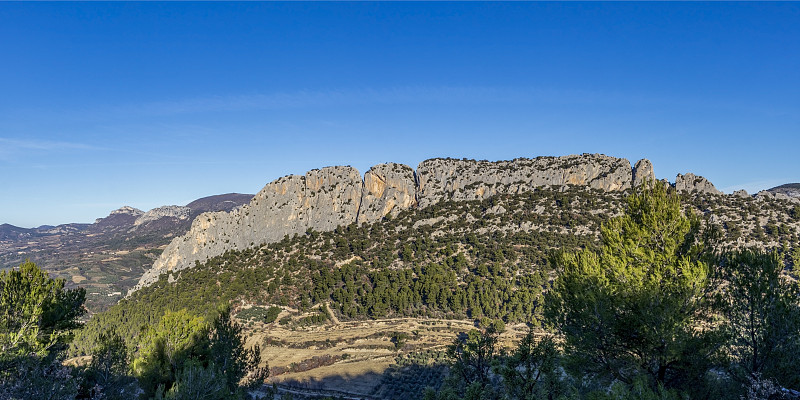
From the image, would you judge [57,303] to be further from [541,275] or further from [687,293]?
[541,275]

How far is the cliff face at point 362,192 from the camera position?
271 feet

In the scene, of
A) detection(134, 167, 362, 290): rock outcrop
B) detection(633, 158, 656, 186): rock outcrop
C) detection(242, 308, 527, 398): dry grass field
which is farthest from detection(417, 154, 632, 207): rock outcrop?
detection(242, 308, 527, 398): dry grass field

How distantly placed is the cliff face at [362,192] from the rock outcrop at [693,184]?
20.3 ft

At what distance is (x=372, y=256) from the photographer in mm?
71312

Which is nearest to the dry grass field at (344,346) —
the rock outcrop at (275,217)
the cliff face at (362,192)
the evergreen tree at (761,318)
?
the evergreen tree at (761,318)

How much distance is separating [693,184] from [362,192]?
240ft

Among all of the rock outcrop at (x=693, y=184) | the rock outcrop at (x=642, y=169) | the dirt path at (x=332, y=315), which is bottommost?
the dirt path at (x=332, y=315)

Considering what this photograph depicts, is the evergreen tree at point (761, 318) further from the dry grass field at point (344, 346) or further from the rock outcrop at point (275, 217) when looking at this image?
the rock outcrop at point (275, 217)

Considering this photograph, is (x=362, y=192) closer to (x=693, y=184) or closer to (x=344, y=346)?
(x=344, y=346)

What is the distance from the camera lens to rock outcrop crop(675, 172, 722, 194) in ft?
251

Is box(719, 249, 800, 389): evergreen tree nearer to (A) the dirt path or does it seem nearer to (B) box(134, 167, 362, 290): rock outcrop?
(A) the dirt path

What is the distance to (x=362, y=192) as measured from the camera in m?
93.8

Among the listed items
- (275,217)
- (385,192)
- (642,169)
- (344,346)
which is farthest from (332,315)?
(642,169)

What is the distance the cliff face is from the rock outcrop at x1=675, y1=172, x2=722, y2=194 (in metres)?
6.18
